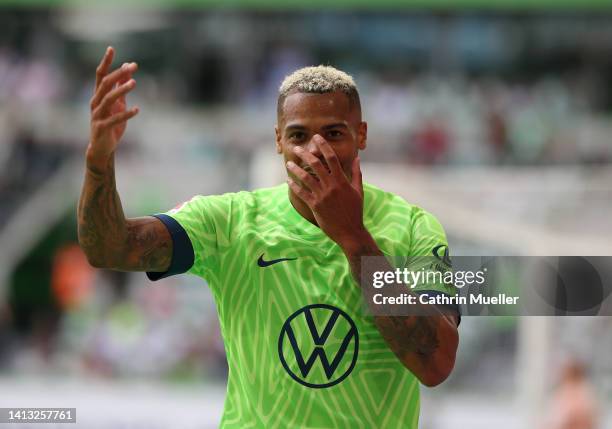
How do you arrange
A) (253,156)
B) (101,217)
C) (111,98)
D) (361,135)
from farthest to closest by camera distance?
(253,156)
(361,135)
(101,217)
(111,98)

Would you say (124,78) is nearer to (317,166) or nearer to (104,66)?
(104,66)

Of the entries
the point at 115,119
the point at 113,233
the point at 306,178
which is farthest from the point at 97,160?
the point at 306,178

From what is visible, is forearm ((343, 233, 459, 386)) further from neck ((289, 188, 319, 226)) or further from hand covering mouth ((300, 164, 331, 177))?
neck ((289, 188, 319, 226))

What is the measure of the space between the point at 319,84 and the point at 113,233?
81 cm

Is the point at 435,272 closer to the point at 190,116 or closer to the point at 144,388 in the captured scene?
the point at 144,388

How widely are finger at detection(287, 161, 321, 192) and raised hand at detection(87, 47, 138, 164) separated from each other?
517 mm

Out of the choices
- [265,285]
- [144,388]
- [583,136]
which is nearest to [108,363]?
[144,388]

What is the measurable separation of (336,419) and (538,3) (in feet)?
49.9

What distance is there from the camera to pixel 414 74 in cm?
1720

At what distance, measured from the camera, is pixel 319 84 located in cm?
342

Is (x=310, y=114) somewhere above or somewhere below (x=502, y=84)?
below

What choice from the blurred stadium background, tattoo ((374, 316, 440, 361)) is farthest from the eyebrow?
the blurred stadium background

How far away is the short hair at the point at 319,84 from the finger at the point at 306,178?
307mm

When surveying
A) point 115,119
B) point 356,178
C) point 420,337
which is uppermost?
point 115,119
